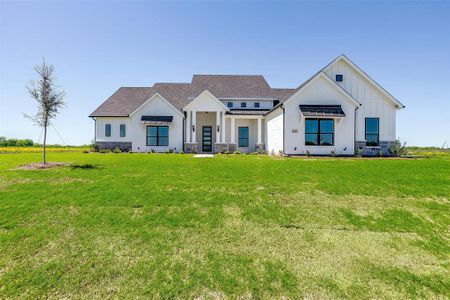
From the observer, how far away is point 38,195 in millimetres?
8328

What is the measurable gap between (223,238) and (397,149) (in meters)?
20.5

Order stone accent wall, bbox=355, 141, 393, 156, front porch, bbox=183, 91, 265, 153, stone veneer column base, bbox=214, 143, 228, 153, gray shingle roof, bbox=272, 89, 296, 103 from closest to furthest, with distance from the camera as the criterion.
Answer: stone accent wall, bbox=355, 141, 393, 156 → stone veneer column base, bbox=214, 143, 228, 153 → front porch, bbox=183, 91, 265, 153 → gray shingle roof, bbox=272, 89, 296, 103

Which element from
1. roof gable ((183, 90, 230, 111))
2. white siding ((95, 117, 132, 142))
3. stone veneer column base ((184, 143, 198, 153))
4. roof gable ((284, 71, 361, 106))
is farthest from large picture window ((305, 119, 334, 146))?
white siding ((95, 117, 132, 142))

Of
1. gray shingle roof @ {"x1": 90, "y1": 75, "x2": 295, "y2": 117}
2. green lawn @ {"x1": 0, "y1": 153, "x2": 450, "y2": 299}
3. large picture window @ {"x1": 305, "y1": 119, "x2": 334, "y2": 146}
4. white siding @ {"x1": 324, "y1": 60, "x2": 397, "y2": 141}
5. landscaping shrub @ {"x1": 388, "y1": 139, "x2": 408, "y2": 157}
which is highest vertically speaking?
gray shingle roof @ {"x1": 90, "y1": 75, "x2": 295, "y2": 117}

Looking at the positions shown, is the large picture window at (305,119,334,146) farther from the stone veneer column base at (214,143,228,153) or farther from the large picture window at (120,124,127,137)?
the large picture window at (120,124,127,137)

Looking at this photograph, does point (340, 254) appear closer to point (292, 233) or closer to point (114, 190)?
point (292, 233)

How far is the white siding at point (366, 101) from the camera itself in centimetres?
2142

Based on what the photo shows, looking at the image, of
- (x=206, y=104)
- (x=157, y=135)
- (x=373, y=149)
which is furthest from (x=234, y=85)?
(x=373, y=149)

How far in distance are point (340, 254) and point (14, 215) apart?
27.7 feet

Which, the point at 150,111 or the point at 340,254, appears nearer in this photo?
the point at 340,254

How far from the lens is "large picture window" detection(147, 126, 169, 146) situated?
25.5 meters

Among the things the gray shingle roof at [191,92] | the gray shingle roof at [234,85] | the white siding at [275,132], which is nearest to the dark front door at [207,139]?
the gray shingle roof at [191,92]

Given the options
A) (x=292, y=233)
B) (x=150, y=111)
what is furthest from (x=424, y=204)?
(x=150, y=111)

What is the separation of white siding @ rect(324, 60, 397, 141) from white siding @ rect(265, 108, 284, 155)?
5.65m
